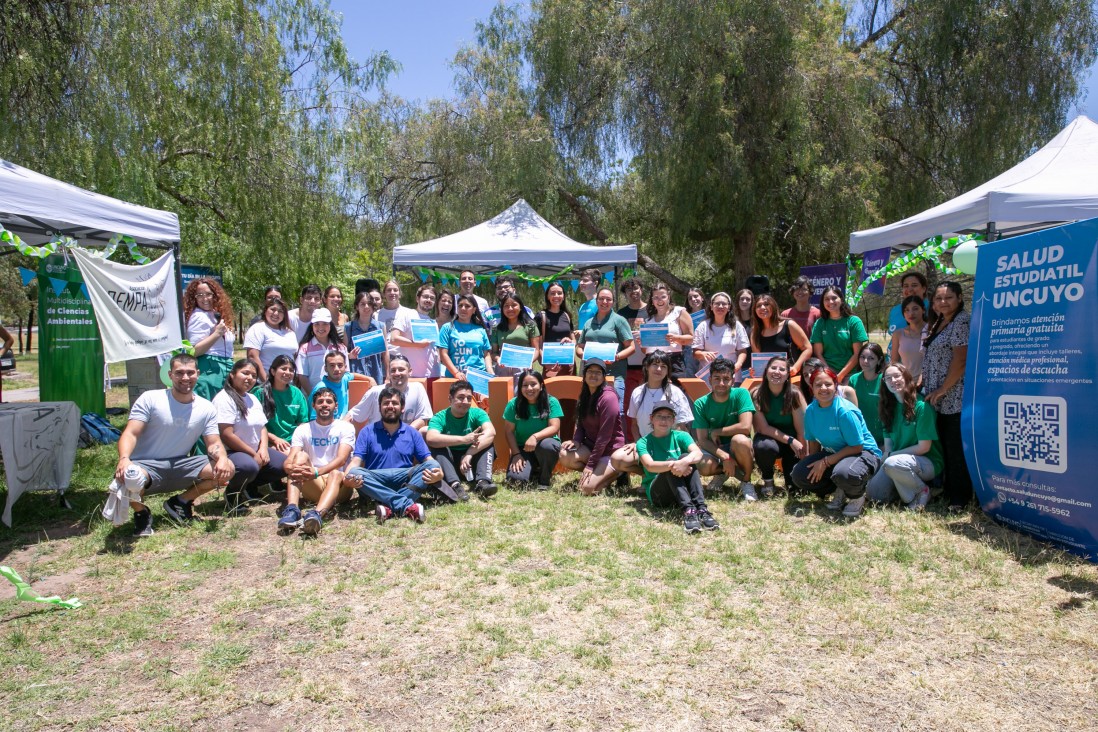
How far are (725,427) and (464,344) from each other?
270 cm

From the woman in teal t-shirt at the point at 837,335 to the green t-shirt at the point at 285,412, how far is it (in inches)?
183

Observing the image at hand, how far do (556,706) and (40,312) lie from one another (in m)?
8.50

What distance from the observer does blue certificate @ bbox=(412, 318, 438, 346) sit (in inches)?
281

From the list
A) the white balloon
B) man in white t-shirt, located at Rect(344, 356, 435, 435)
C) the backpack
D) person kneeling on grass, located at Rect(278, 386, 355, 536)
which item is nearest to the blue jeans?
person kneeling on grass, located at Rect(278, 386, 355, 536)

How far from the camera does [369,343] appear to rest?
7082 mm

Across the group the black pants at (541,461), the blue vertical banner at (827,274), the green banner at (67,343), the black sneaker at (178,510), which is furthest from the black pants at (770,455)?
the green banner at (67,343)

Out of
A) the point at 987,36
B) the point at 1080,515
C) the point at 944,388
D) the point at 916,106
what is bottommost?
the point at 1080,515

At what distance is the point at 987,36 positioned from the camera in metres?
13.5

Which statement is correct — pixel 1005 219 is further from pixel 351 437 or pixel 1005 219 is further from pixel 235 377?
pixel 235 377

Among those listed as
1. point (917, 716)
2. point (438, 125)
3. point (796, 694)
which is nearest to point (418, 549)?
point (796, 694)

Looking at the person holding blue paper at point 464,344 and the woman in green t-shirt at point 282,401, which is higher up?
the person holding blue paper at point 464,344

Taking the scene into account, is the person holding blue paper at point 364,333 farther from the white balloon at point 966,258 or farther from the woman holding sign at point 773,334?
the white balloon at point 966,258

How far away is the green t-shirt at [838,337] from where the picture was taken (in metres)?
6.76

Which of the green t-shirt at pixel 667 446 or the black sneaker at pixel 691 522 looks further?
the green t-shirt at pixel 667 446
